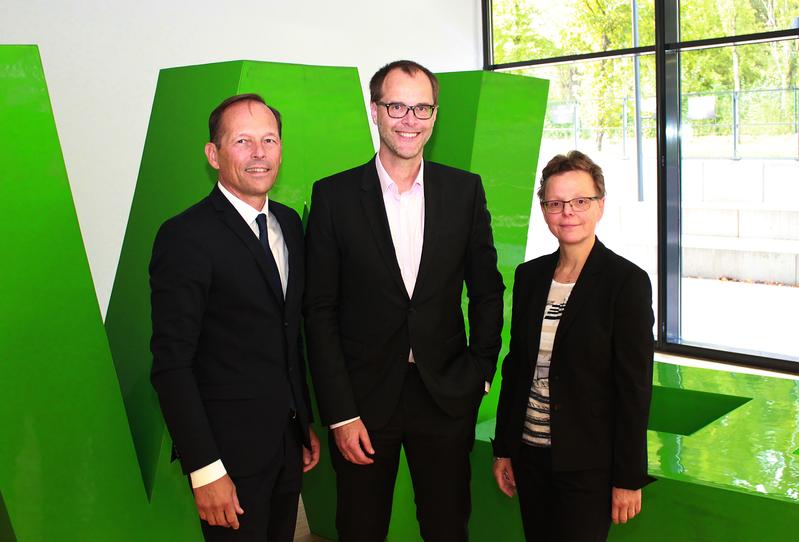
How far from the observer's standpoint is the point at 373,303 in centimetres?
210

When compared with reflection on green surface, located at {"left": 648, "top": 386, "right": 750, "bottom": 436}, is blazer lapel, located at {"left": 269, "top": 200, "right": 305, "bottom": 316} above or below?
above

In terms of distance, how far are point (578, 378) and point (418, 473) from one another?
1.70 ft

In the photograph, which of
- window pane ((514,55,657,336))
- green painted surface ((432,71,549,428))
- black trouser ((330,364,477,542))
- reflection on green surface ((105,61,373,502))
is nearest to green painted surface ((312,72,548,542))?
green painted surface ((432,71,549,428))

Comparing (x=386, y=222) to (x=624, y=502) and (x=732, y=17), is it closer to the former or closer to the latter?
(x=624, y=502)

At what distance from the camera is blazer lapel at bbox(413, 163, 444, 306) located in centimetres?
211

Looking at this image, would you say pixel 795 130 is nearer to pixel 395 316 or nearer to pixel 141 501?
pixel 395 316

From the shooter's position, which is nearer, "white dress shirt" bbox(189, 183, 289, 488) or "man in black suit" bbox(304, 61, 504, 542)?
"white dress shirt" bbox(189, 183, 289, 488)

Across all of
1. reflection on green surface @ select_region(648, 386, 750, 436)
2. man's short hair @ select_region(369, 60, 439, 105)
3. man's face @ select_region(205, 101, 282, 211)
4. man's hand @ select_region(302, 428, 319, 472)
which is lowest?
reflection on green surface @ select_region(648, 386, 750, 436)

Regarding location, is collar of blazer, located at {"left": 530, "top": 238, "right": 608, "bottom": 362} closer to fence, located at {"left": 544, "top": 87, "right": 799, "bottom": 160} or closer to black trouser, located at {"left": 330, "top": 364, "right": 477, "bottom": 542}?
black trouser, located at {"left": 330, "top": 364, "right": 477, "bottom": 542}

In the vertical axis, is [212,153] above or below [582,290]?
above

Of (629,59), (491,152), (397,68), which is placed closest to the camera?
(397,68)

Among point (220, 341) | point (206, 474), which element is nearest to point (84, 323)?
point (220, 341)

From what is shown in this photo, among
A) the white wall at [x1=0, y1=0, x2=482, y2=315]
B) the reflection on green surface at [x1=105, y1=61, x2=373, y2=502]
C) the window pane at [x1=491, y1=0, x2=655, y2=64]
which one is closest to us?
the reflection on green surface at [x1=105, y1=61, x2=373, y2=502]

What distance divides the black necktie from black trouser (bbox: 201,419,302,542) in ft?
1.08
